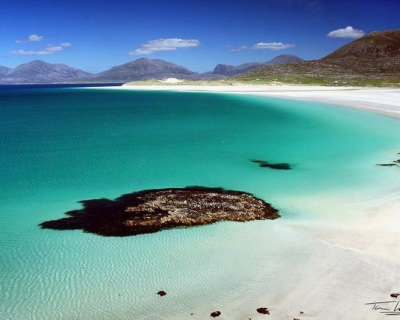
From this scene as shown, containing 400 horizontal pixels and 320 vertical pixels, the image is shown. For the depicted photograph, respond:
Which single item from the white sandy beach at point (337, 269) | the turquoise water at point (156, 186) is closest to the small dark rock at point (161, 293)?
the turquoise water at point (156, 186)

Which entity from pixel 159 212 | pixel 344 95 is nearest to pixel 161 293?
pixel 159 212

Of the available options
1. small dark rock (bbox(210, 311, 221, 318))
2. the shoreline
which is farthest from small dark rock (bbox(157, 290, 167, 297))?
the shoreline

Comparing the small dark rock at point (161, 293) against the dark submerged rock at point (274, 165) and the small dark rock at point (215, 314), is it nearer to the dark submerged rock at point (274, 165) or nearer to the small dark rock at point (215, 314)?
the small dark rock at point (215, 314)

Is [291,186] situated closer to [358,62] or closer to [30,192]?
[30,192]

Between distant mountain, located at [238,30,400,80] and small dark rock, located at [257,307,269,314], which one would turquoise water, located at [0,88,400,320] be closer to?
small dark rock, located at [257,307,269,314]

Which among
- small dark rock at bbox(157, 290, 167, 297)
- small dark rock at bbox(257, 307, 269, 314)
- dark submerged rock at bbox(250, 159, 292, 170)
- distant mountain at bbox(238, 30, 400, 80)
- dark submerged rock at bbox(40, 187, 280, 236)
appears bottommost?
small dark rock at bbox(157, 290, 167, 297)

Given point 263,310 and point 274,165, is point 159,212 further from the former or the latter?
point 274,165

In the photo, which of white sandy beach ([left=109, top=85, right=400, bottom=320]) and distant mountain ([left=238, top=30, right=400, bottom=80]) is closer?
white sandy beach ([left=109, top=85, right=400, bottom=320])
